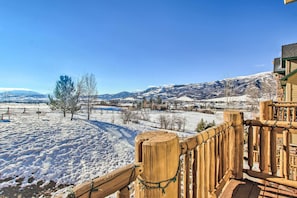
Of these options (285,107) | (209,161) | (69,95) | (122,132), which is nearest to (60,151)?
(122,132)

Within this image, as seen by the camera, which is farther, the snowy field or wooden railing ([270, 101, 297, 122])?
the snowy field

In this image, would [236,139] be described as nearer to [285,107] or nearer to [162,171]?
[162,171]

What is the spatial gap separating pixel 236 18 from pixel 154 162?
324 inches

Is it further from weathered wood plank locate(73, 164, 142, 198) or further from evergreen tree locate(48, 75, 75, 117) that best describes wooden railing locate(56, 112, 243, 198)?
evergreen tree locate(48, 75, 75, 117)

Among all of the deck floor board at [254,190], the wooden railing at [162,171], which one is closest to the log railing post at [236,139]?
the deck floor board at [254,190]

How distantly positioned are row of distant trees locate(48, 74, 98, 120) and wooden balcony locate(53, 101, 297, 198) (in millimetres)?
14503

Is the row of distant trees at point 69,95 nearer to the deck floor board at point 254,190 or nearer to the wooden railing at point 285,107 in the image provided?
the wooden railing at point 285,107

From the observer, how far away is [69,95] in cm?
1497

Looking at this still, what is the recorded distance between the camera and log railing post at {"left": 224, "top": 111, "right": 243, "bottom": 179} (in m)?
1.92

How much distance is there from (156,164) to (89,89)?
677 inches

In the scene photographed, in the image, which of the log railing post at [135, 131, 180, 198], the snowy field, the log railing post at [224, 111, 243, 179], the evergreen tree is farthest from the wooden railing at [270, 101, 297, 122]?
the evergreen tree

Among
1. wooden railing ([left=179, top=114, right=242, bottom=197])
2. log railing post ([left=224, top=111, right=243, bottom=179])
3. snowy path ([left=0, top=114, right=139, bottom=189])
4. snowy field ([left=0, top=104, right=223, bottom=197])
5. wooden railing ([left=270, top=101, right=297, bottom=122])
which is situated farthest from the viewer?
snowy path ([left=0, top=114, right=139, bottom=189])

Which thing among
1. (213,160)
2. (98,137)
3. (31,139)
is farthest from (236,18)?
(31,139)

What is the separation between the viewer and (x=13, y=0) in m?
5.81
